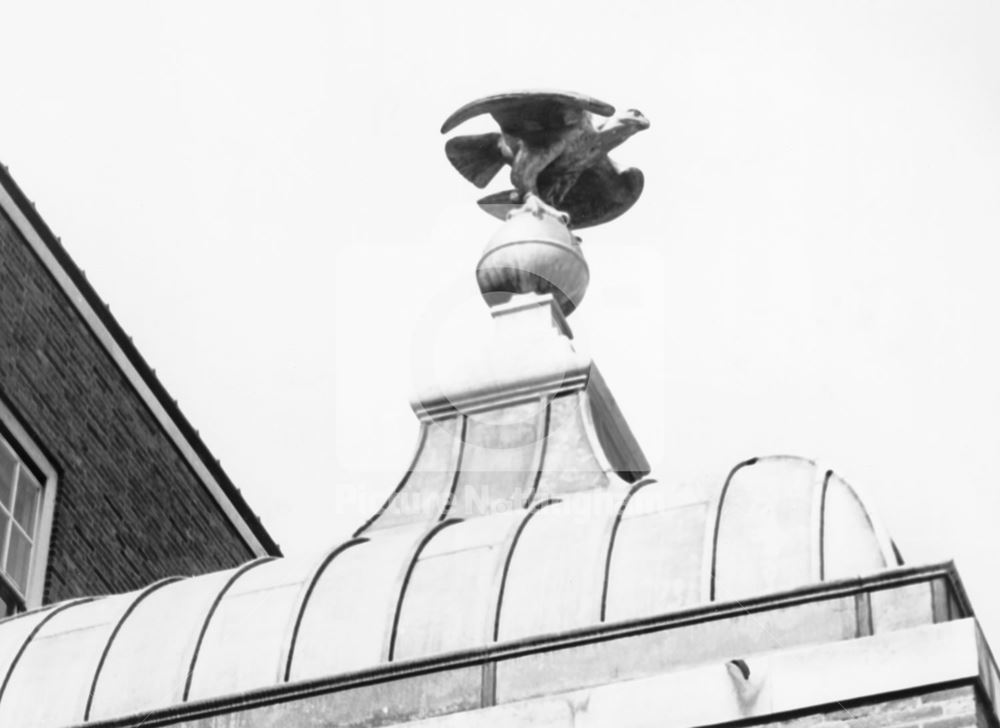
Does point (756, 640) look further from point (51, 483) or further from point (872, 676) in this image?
point (51, 483)

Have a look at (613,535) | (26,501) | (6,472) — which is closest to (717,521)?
(613,535)

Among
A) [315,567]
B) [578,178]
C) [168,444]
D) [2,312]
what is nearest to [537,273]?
[578,178]

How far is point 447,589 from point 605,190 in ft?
15.7

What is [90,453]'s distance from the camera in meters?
22.5

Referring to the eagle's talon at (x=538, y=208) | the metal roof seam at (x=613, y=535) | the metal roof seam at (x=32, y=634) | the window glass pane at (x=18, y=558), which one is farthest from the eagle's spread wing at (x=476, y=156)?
the window glass pane at (x=18, y=558)

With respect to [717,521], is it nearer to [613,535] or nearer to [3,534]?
[613,535]

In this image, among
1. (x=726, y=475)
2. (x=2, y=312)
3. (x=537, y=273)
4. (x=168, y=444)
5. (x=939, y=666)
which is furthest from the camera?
(x=168, y=444)

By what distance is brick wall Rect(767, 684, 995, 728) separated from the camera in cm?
1112

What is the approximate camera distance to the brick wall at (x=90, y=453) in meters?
21.5

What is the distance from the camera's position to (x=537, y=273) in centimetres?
1605

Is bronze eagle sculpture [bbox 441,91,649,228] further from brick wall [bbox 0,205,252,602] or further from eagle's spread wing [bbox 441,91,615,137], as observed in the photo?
brick wall [bbox 0,205,252,602]

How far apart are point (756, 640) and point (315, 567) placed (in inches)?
105

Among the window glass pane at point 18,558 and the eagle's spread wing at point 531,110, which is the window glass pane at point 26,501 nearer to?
the window glass pane at point 18,558

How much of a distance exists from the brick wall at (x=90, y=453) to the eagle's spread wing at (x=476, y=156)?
5.68 m
